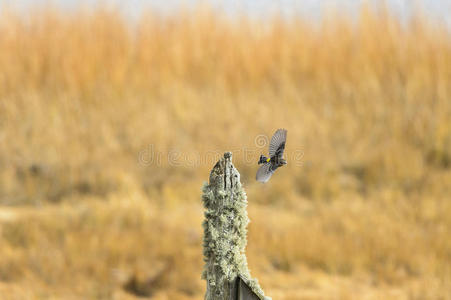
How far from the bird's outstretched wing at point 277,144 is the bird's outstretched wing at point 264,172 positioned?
0.11ft

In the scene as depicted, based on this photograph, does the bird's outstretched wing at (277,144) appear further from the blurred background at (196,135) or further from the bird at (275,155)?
the blurred background at (196,135)

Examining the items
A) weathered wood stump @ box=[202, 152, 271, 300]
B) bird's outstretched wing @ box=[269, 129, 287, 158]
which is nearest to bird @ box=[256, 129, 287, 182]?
bird's outstretched wing @ box=[269, 129, 287, 158]

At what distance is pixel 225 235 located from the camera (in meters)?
1.62

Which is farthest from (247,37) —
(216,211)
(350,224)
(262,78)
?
(216,211)

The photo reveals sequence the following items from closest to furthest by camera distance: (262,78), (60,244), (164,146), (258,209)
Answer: (60,244)
(258,209)
(164,146)
(262,78)

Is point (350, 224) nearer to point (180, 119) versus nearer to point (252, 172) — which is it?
point (252, 172)

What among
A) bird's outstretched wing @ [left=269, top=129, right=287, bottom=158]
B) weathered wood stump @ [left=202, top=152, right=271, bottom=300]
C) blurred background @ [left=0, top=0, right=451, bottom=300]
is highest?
blurred background @ [left=0, top=0, right=451, bottom=300]

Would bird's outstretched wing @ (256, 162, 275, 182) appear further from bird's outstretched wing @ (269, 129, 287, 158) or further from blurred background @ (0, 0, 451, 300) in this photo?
blurred background @ (0, 0, 451, 300)

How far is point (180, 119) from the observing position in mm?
5988

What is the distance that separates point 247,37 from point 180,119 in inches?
56.3

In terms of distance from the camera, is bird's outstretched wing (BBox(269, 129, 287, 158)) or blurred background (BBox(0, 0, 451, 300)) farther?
blurred background (BBox(0, 0, 451, 300))

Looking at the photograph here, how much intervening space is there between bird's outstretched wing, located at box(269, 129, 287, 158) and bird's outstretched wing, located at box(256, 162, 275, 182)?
34 mm

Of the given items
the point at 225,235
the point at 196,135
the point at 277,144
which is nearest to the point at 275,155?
the point at 277,144

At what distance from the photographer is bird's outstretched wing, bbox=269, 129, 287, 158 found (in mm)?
1415
